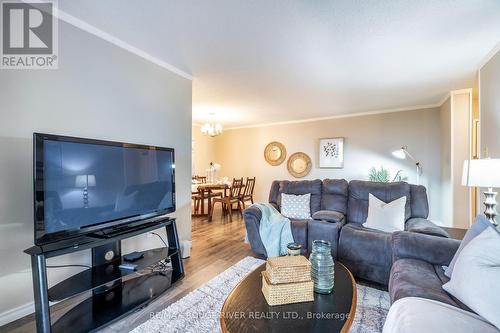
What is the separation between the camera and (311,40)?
2.25m

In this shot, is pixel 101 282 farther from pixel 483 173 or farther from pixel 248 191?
pixel 248 191

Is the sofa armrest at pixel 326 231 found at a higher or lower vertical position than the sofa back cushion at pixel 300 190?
lower

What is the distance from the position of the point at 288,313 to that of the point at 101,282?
1347mm

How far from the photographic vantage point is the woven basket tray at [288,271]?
1.26 m

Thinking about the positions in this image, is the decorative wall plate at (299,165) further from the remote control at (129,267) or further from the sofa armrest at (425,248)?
the remote control at (129,267)

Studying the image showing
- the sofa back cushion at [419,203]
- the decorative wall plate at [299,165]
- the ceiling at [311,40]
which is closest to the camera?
the ceiling at [311,40]

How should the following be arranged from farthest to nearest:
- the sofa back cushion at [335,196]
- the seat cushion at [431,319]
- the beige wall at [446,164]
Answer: the beige wall at [446,164], the sofa back cushion at [335,196], the seat cushion at [431,319]

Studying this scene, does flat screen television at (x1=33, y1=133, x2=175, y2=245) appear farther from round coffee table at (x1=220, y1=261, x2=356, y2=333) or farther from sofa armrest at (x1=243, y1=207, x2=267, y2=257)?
round coffee table at (x1=220, y1=261, x2=356, y2=333)

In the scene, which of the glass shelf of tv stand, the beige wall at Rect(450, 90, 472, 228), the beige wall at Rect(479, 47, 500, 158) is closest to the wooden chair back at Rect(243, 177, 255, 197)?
the glass shelf of tv stand

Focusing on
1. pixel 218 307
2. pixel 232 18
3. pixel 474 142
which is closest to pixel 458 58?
pixel 474 142

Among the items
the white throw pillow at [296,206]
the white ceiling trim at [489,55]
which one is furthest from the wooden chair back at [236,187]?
the white ceiling trim at [489,55]

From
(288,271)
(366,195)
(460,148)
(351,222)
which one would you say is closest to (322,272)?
(288,271)

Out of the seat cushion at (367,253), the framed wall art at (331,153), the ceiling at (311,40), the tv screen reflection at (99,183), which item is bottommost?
the seat cushion at (367,253)

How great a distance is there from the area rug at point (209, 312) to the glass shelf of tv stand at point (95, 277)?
40 cm
